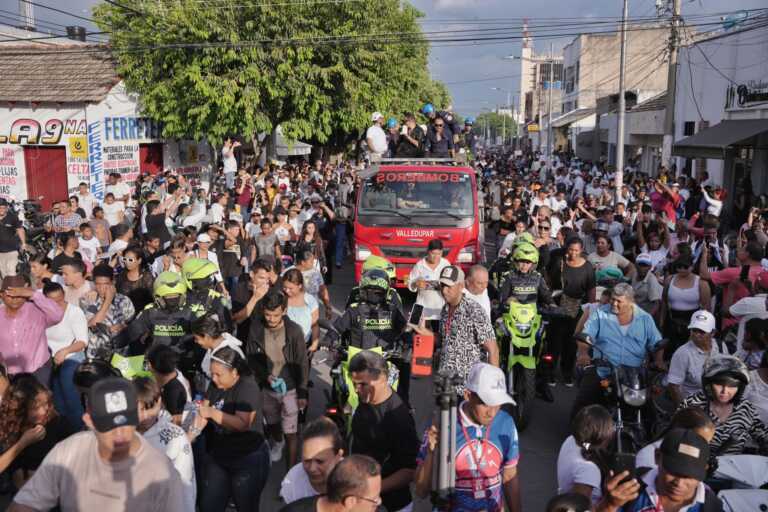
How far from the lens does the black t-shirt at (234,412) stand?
4.45 meters

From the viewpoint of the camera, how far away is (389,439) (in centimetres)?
410

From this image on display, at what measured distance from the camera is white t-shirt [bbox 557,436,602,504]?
3.91m

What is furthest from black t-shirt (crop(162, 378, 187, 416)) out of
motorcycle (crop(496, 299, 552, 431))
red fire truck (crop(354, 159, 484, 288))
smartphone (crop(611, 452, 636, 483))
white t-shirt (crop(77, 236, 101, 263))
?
red fire truck (crop(354, 159, 484, 288))

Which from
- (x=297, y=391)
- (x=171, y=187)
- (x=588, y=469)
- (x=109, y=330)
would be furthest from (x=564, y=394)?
(x=171, y=187)

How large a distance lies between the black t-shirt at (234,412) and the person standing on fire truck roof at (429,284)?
272 centimetres

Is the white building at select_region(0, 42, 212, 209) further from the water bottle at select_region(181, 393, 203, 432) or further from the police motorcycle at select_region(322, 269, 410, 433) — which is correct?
the water bottle at select_region(181, 393, 203, 432)

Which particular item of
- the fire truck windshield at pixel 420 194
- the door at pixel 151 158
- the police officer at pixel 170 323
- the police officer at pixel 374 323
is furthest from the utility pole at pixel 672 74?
the police officer at pixel 170 323

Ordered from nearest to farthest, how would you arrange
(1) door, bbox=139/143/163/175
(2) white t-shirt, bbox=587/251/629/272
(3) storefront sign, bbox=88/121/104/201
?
(2) white t-shirt, bbox=587/251/629/272 < (3) storefront sign, bbox=88/121/104/201 < (1) door, bbox=139/143/163/175

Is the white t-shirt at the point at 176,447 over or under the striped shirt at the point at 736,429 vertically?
over

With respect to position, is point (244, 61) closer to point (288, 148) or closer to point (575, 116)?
point (288, 148)

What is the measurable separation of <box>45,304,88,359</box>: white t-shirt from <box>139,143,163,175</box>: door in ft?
A: 57.1

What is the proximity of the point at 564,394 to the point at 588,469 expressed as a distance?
14.2ft

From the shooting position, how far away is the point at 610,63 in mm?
56750

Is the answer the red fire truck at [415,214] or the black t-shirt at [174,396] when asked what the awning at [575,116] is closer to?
the red fire truck at [415,214]
